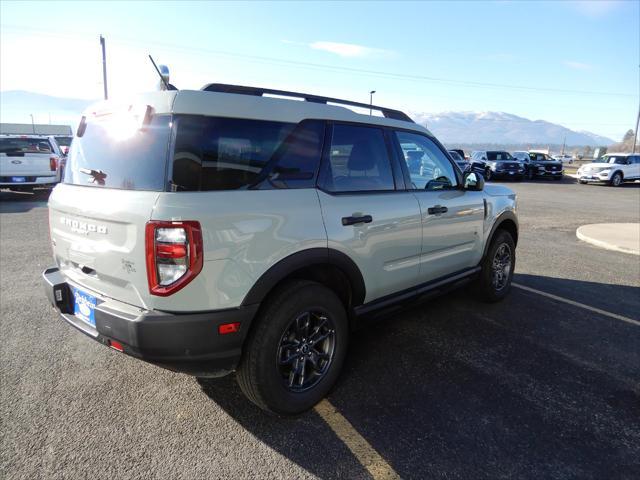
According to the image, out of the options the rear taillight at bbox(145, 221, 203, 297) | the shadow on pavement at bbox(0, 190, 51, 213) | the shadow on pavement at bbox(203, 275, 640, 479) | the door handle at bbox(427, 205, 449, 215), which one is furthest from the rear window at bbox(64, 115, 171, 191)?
the shadow on pavement at bbox(0, 190, 51, 213)

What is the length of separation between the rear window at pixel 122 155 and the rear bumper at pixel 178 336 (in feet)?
2.26

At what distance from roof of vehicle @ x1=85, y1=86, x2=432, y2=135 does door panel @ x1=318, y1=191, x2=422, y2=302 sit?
564 millimetres

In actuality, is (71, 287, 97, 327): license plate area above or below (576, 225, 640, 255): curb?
above

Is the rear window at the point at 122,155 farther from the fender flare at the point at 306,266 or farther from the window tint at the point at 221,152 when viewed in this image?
the fender flare at the point at 306,266

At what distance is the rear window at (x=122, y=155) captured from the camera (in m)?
2.29

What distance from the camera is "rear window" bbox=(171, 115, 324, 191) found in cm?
225

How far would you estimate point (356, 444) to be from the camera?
2471 millimetres

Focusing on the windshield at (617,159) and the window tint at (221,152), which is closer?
the window tint at (221,152)

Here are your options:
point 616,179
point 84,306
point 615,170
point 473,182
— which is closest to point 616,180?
point 616,179

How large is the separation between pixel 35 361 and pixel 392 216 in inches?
118

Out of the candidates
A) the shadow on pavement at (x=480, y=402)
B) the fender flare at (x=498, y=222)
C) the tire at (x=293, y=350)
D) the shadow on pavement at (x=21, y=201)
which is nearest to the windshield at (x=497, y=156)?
the shadow on pavement at (x=21, y=201)

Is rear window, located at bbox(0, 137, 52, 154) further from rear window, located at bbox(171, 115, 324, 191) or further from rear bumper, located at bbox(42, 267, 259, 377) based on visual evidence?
rear window, located at bbox(171, 115, 324, 191)

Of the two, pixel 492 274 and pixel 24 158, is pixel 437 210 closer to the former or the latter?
pixel 492 274

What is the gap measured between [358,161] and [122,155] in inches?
63.0
